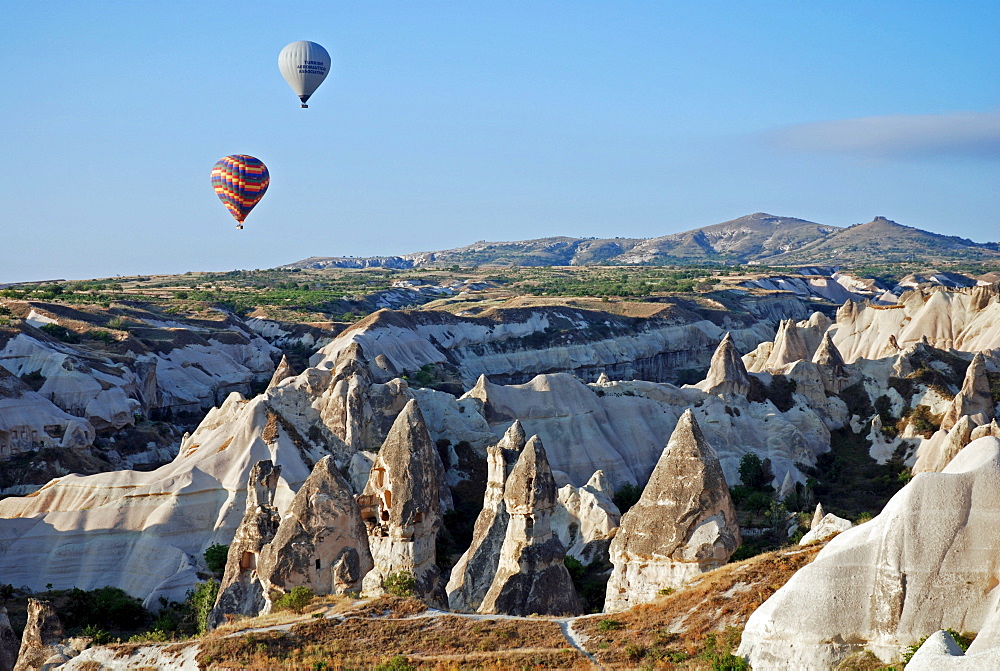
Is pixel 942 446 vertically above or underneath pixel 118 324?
underneath

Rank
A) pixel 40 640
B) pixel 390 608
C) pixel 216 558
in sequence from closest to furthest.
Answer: pixel 390 608, pixel 40 640, pixel 216 558

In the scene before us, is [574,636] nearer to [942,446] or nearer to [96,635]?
[96,635]

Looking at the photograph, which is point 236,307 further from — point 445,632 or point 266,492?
point 445,632

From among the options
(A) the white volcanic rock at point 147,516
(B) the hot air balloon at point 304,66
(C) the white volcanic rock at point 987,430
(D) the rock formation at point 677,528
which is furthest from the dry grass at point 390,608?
(B) the hot air balloon at point 304,66

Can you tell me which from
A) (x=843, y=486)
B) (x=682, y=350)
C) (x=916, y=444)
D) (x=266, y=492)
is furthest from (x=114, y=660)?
(x=682, y=350)

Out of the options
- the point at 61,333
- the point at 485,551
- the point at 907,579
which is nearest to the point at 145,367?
the point at 61,333

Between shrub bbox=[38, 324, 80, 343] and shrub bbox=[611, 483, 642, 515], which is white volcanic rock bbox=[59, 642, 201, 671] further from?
shrub bbox=[38, 324, 80, 343]
